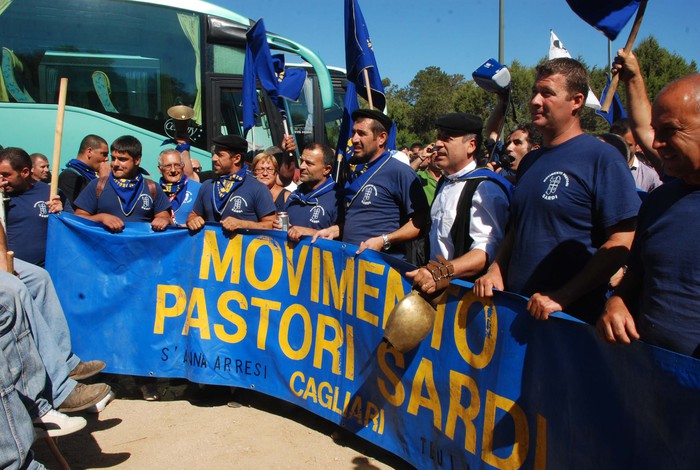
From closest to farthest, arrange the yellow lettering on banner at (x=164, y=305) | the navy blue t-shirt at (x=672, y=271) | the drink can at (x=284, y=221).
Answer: the navy blue t-shirt at (x=672, y=271), the drink can at (x=284, y=221), the yellow lettering on banner at (x=164, y=305)

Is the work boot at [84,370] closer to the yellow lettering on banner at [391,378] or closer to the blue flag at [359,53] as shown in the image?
the yellow lettering on banner at [391,378]

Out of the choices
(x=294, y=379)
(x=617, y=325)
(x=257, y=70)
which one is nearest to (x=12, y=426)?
(x=294, y=379)

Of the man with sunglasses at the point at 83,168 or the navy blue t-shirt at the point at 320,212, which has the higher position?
the man with sunglasses at the point at 83,168

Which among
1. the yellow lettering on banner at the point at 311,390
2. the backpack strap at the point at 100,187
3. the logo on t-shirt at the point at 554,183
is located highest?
the logo on t-shirt at the point at 554,183

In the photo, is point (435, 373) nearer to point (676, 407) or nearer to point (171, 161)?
point (676, 407)

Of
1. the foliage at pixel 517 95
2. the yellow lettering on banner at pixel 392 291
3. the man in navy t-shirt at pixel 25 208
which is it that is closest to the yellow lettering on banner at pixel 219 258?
the man in navy t-shirt at pixel 25 208

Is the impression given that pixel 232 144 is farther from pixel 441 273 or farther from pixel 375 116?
pixel 441 273

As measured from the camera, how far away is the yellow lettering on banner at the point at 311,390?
4.37 metres

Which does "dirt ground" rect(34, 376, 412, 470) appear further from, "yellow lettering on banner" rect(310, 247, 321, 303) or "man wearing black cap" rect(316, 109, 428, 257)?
"man wearing black cap" rect(316, 109, 428, 257)

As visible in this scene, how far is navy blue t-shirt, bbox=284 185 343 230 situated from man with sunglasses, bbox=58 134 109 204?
8.62ft

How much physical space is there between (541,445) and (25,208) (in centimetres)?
430

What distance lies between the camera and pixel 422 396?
352cm

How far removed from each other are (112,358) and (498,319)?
3405 mm

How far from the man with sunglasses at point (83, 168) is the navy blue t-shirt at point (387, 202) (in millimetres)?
3408
